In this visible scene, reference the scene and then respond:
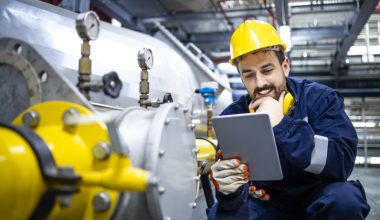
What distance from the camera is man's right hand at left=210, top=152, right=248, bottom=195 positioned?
2.98 ft

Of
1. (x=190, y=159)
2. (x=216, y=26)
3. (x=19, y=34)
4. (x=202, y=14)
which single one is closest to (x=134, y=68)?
(x=19, y=34)

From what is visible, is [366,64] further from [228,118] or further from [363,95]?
[228,118]

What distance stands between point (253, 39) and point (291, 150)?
454mm

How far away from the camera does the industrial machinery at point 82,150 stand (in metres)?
0.50

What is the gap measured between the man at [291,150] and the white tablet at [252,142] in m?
0.03

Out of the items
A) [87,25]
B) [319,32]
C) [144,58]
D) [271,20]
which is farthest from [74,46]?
[319,32]

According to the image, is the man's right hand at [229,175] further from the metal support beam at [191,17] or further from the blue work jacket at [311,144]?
the metal support beam at [191,17]

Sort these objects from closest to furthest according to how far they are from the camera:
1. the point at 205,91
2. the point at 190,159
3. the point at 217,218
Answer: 1. the point at 190,159
2. the point at 217,218
3. the point at 205,91

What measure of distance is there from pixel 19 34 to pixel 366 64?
4.91 metres

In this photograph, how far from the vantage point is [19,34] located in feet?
3.47

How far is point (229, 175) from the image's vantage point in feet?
3.08

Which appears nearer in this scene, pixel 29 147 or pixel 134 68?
pixel 29 147

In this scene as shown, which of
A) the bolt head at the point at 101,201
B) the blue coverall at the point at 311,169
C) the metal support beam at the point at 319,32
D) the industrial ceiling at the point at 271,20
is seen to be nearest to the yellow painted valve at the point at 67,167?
the bolt head at the point at 101,201

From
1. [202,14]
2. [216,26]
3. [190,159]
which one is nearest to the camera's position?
[190,159]
